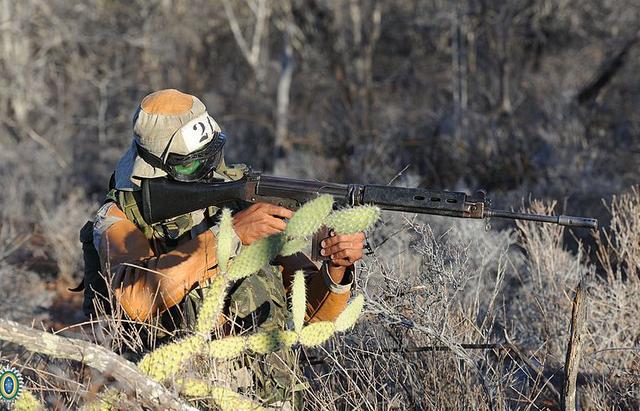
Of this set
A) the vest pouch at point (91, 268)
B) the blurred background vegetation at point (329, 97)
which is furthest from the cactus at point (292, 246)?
the blurred background vegetation at point (329, 97)

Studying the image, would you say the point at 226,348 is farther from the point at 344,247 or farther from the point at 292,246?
the point at 344,247

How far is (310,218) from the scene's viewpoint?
2734 millimetres

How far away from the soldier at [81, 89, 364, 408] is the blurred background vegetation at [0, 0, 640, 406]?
2.87 meters

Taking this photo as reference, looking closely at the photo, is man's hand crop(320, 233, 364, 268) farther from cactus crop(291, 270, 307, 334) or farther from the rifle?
cactus crop(291, 270, 307, 334)

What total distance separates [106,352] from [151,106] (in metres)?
1.03

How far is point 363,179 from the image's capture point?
9547 millimetres

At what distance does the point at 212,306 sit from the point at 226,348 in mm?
141

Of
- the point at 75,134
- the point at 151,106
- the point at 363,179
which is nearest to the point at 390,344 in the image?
the point at 151,106

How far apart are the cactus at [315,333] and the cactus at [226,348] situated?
199mm

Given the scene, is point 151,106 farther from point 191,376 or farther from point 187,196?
point 191,376

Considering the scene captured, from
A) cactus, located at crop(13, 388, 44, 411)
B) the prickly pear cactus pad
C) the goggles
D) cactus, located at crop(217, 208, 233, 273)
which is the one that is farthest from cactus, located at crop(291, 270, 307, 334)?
cactus, located at crop(13, 388, 44, 411)

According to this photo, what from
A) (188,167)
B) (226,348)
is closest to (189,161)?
(188,167)

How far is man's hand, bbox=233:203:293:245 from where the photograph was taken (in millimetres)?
3047

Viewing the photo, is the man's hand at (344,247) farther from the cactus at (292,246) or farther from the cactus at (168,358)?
the cactus at (168,358)
